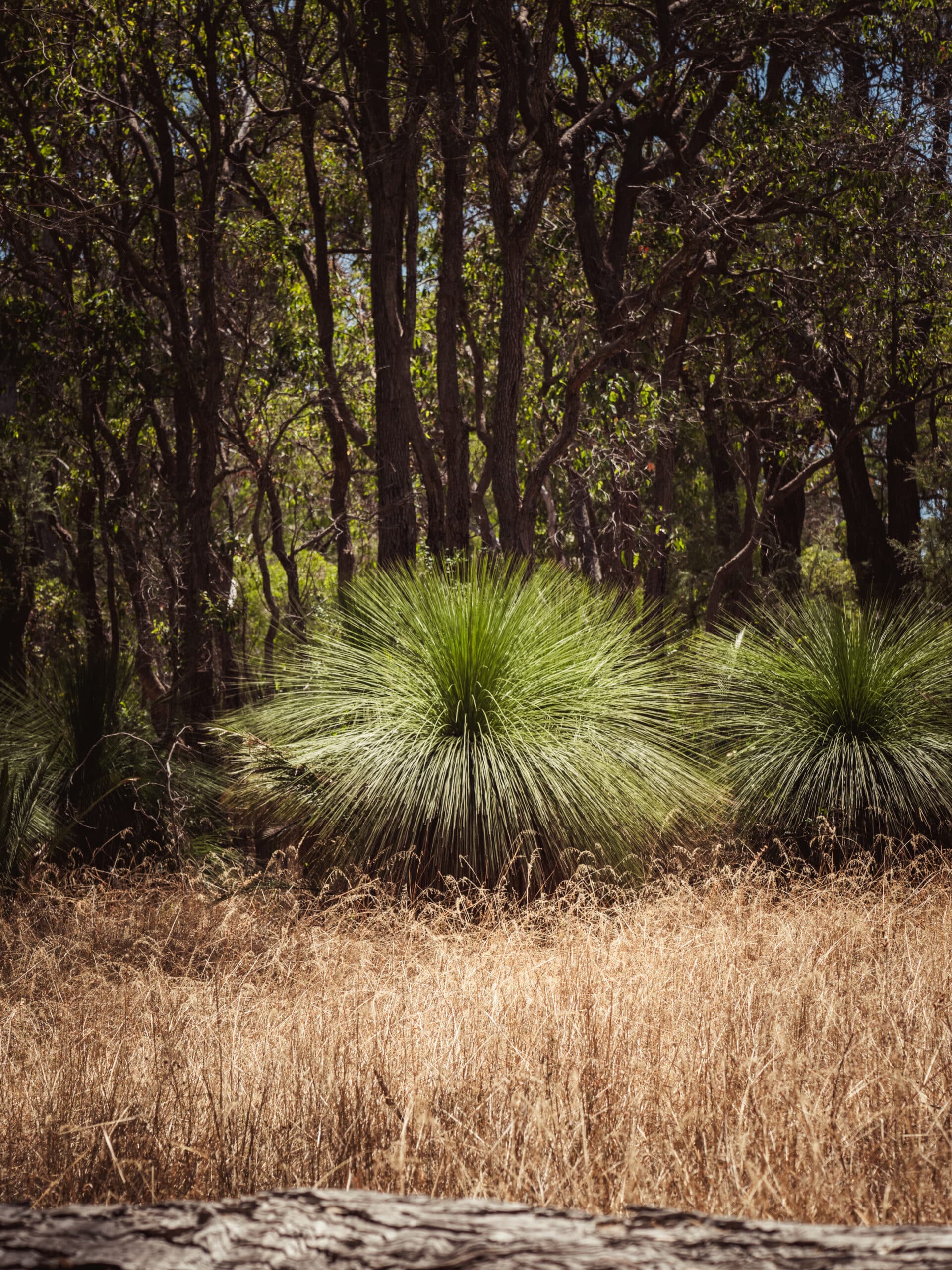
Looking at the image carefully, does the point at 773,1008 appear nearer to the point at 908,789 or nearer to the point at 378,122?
the point at 908,789

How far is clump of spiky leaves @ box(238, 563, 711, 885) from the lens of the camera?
5586 mm

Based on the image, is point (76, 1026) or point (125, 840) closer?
point (76, 1026)

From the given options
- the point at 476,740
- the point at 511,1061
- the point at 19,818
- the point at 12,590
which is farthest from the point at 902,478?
the point at 511,1061

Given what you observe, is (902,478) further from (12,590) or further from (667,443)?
(12,590)

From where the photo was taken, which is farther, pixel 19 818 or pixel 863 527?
pixel 863 527

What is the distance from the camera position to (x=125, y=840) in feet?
23.3

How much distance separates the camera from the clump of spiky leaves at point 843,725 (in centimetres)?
614

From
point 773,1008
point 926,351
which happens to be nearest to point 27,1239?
point 773,1008

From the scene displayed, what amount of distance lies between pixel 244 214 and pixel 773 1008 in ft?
38.0

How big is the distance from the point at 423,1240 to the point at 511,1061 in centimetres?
191

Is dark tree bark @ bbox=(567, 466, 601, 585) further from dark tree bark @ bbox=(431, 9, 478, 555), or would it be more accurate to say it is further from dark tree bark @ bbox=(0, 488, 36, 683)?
dark tree bark @ bbox=(0, 488, 36, 683)

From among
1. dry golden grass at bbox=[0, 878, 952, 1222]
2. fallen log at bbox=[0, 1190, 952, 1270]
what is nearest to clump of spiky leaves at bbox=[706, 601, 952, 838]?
dry golden grass at bbox=[0, 878, 952, 1222]

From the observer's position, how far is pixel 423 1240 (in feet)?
3.93

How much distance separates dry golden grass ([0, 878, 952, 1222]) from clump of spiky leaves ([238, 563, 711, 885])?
622 millimetres
